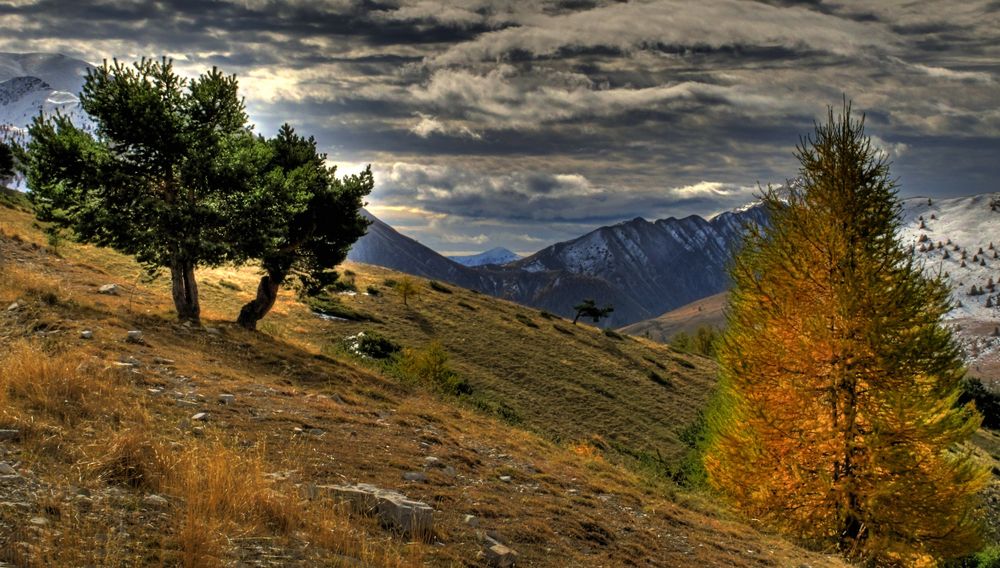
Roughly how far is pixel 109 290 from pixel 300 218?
31.3 ft

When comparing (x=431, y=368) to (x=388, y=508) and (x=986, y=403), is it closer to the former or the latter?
(x=388, y=508)

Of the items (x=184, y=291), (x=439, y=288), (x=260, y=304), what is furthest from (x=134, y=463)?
(x=439, y=288)

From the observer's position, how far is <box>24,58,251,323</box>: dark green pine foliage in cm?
2433

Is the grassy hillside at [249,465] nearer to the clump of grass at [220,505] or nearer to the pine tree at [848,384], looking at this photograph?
the clump of grass at [220,505]

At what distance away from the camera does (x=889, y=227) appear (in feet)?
48.7

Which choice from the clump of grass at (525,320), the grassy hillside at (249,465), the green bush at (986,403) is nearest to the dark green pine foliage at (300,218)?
the grassy hillside at (249,465)

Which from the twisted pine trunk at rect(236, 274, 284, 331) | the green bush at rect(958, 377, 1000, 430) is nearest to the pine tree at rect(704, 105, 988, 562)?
the twisted pine trunk at rect(236, 274, 284, 331)

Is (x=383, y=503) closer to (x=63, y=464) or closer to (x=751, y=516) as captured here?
(x=63, y=464)

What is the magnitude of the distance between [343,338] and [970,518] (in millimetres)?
34148

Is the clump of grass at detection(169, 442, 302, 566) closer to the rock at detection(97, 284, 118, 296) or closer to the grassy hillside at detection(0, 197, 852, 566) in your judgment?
the grassy hillside at detection(0, 197, 852, 566)

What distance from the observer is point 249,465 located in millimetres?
7664

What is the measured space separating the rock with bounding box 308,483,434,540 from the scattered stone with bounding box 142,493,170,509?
1655mm

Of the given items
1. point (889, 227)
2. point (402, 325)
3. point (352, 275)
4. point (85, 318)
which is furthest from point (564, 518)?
point (352, 275)

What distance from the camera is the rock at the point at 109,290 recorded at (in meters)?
28.1
